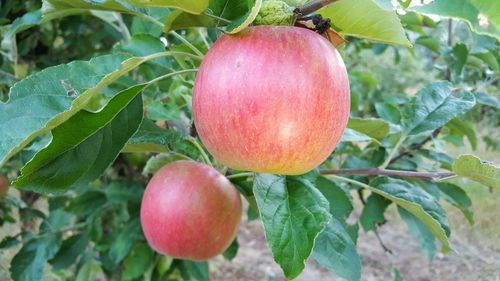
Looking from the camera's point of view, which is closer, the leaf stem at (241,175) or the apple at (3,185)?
the leaf stem at (241,175)

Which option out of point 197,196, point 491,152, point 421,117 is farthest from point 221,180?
point 491,152

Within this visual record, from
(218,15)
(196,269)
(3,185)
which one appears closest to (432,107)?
(218,15)

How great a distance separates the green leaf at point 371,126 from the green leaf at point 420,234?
0.24 metres

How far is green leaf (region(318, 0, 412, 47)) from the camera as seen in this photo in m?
0.69

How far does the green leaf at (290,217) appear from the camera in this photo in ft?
2.42

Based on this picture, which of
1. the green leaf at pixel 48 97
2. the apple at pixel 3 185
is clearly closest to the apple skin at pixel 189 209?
the green leaf at pixel 48 97

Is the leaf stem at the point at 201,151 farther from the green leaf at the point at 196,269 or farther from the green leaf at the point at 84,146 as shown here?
the green leaf at the point at 196,269

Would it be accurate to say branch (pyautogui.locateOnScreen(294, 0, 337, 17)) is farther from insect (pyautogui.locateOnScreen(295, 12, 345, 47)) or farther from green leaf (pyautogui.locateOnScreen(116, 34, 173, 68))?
green leaf (pyautogui.locateOnScreen(116, 34, 173, 68))

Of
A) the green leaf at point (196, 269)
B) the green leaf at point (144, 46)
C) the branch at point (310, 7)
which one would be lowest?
the green leaf at point (196, 269)

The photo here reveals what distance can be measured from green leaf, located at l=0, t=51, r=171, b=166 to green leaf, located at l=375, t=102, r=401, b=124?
1.12m

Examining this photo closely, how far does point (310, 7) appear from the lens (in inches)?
26.7

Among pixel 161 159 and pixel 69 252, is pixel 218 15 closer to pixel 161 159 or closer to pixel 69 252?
pixel 161 159

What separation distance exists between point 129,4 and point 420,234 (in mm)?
1043

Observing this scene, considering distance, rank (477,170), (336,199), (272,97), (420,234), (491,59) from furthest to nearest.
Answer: (491,59)
(420,234)
(336,199)
(477,170)
(272,97)
